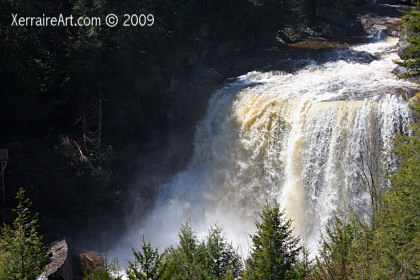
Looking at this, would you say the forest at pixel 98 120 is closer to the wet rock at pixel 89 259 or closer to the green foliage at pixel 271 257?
the wet rock at pixel 89 259

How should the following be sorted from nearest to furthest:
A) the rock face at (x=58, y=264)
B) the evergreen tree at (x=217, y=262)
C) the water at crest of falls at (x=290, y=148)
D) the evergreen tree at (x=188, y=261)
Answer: the evergreen tree at (x=188, y=261) → the evergreen tree at (x=217, y=262) → the rock face at (x=58, y=264) → the water at crest of falls at (x=290, y=148)

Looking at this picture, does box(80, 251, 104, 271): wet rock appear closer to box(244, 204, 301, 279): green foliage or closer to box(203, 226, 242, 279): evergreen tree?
box(203, 226, 242, 279): evergreen tree

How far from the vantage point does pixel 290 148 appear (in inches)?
749

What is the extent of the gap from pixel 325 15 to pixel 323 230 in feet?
74.2

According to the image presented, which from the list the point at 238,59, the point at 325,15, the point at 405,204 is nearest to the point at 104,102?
the point at 238,59

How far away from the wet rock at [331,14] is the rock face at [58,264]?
27.2 m

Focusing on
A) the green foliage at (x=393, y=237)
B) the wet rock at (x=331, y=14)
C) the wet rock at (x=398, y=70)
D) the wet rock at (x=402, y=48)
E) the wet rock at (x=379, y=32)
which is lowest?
the green foliage at (x=393, y=237)

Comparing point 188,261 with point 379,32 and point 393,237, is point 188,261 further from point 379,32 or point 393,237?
point 379,32

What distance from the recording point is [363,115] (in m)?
17.2

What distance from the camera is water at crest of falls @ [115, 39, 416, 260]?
17.1 m

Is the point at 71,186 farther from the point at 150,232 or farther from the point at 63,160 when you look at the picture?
the point at 150,232

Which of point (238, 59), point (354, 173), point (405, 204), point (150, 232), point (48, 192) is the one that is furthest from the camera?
point (238, 59)

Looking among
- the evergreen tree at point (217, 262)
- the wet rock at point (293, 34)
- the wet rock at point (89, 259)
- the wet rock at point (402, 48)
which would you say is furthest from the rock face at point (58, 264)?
the wet rock at point (293, 34)

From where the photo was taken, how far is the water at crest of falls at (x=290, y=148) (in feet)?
56.0
